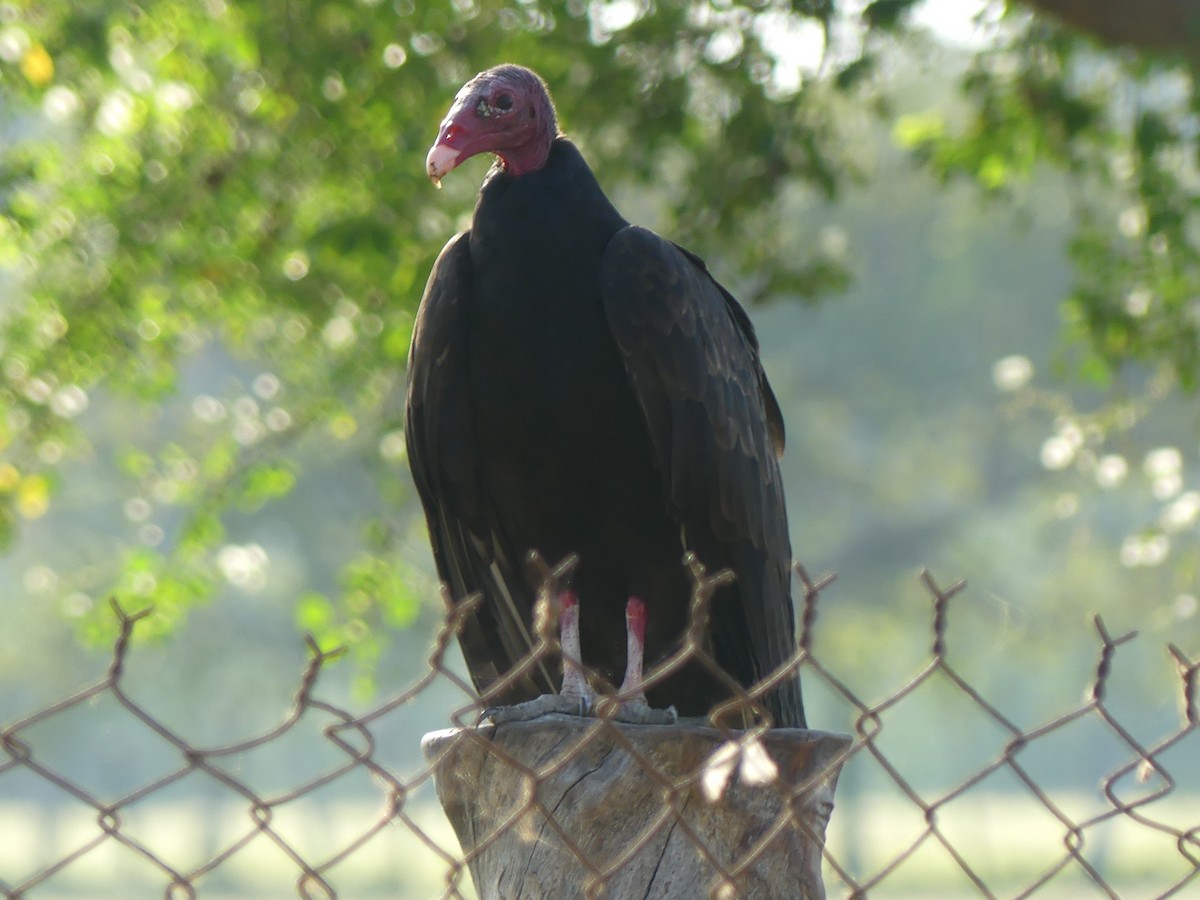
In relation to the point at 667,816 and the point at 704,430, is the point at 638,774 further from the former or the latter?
the point at 704,430

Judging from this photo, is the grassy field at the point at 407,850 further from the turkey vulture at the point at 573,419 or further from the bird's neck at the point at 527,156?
the bird's neck at the point at 527,156


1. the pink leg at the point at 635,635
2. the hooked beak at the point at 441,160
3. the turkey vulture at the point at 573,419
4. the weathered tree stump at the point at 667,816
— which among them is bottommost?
the weathered tree stump at the point at 667,816

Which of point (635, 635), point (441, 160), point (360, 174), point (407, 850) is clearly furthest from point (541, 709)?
point (407, 850)

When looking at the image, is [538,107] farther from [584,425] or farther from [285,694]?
[285,694]

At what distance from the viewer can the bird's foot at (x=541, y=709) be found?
2.31m

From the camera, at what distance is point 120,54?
5344 mm

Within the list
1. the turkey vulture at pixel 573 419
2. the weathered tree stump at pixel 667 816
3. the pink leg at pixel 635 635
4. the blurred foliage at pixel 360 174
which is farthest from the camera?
the blurred foliage at pixel 360 174

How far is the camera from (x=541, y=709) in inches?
94.8

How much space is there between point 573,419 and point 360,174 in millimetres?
2414

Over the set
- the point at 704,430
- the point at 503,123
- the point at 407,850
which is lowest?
the point at 704,430

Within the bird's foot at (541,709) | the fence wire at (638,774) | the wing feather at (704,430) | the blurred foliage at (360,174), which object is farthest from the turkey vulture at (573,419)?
the blurred foliage at (360,174)

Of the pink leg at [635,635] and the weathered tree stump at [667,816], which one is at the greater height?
the pink leg at [635,635]

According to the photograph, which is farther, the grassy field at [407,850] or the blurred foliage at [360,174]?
the grassy field at [407,850]

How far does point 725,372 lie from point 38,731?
28.0 m
